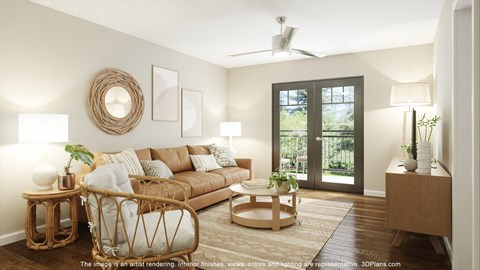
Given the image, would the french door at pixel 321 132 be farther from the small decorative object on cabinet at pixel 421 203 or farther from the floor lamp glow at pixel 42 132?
the floor lamp glow at pixel 42 132

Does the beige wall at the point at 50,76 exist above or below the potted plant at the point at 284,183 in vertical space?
above

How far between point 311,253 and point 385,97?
3367 millimetres

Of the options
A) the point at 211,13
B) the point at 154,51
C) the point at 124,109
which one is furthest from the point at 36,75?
the point at 211,13

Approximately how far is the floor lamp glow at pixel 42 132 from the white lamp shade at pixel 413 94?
4224mm

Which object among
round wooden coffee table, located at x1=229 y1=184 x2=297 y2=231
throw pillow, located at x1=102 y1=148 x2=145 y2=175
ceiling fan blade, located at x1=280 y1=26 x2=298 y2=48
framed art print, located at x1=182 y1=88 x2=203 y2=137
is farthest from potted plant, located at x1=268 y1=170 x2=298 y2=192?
framed art print, located at x1=182 y1=88 x2=203 y2=137

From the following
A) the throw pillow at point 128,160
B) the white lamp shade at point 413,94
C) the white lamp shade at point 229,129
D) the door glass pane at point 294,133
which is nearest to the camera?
the throw pillow at point 128,160

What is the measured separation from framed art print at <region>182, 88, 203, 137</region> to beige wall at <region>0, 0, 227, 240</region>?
0.82 meters

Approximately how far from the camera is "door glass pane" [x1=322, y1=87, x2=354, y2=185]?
5195 mm

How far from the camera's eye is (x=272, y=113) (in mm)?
5996

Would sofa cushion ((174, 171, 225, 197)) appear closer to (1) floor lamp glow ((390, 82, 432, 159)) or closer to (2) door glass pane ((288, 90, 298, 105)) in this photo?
(2) door glass pane ((288, 90, 298, 105))

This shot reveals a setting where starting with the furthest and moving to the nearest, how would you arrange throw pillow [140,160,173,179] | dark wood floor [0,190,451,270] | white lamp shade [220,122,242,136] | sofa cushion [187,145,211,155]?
white lamp shade [220,122,242,136]
sofa cushion [187,145,211,155]
throw pillow [140,160,173,179]
dark wood floor [0,190,451,270]

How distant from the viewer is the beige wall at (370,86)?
4711 mm

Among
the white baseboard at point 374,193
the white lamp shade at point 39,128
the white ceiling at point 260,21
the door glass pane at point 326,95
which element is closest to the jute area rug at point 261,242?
the white baseboard at point 374,193

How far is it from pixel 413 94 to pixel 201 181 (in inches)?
124
